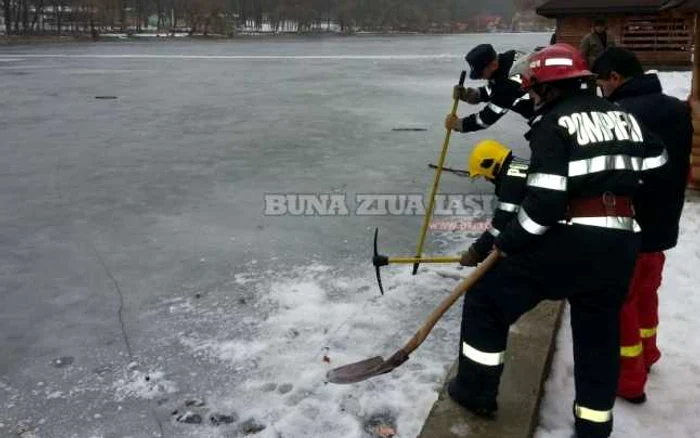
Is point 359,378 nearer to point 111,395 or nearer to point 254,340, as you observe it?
point 254,340

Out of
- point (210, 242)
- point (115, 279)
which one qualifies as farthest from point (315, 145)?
point (115, 279)

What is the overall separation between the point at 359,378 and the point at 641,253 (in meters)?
1.45

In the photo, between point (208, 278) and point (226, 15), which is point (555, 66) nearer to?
point (208, 278)

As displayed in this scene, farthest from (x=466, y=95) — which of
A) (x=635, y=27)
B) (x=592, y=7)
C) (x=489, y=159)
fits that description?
(x=635, y=27)

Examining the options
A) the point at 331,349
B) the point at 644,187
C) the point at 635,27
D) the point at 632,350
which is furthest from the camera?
the point at 635,27

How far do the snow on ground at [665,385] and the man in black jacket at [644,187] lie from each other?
13cm

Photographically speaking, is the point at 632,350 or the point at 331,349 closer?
the point at 632,350

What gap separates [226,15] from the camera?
289ft

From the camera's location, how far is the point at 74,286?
461cm

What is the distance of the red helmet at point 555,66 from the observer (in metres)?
2.48

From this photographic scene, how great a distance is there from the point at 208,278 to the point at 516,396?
2.51 metres

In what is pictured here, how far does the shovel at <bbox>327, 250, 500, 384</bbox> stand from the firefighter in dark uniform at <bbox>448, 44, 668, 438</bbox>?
0.16 feet

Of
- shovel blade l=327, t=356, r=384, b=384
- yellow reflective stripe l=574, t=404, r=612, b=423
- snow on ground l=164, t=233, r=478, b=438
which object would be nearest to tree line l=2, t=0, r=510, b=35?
snow on ground l=164, t=233, r=478, b=438

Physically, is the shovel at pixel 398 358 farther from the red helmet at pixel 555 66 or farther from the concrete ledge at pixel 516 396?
the red helmet at pixel 555 66
